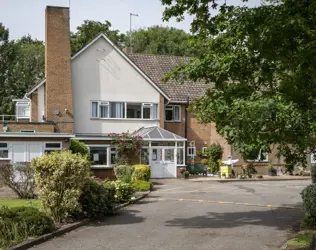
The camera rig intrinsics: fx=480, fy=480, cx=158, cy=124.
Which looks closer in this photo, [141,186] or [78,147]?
[141,186]

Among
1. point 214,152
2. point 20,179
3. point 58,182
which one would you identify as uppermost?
point 214,152

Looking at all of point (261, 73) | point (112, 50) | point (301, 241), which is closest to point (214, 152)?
point (112, 50)

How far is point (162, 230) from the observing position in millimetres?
12883

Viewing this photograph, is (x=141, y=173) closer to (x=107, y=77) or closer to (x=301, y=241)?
(x=107, y=77)

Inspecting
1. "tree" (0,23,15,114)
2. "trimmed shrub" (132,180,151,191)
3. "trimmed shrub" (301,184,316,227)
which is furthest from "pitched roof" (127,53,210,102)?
"trimmed shrub" (301,184,316,227)

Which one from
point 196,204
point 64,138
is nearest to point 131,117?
point 64,138

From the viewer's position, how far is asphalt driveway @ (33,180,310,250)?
1106cm

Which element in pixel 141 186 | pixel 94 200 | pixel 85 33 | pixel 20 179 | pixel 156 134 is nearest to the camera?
pixel 94 200

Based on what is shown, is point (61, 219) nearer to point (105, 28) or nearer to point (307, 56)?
point (307, 56)

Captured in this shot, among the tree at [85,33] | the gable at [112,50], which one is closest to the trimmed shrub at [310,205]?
the gable at [112,50]

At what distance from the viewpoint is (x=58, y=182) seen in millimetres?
13445

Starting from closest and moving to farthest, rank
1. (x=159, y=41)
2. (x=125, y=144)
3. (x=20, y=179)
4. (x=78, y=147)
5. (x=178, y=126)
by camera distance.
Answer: (x=20, y=179) < (x=78, y=147) < (x=125, y=144) < (x=178, y=126) < (x=159, y=41)

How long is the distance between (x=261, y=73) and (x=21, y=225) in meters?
6.39

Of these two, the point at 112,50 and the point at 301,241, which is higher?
the point at 112,50
